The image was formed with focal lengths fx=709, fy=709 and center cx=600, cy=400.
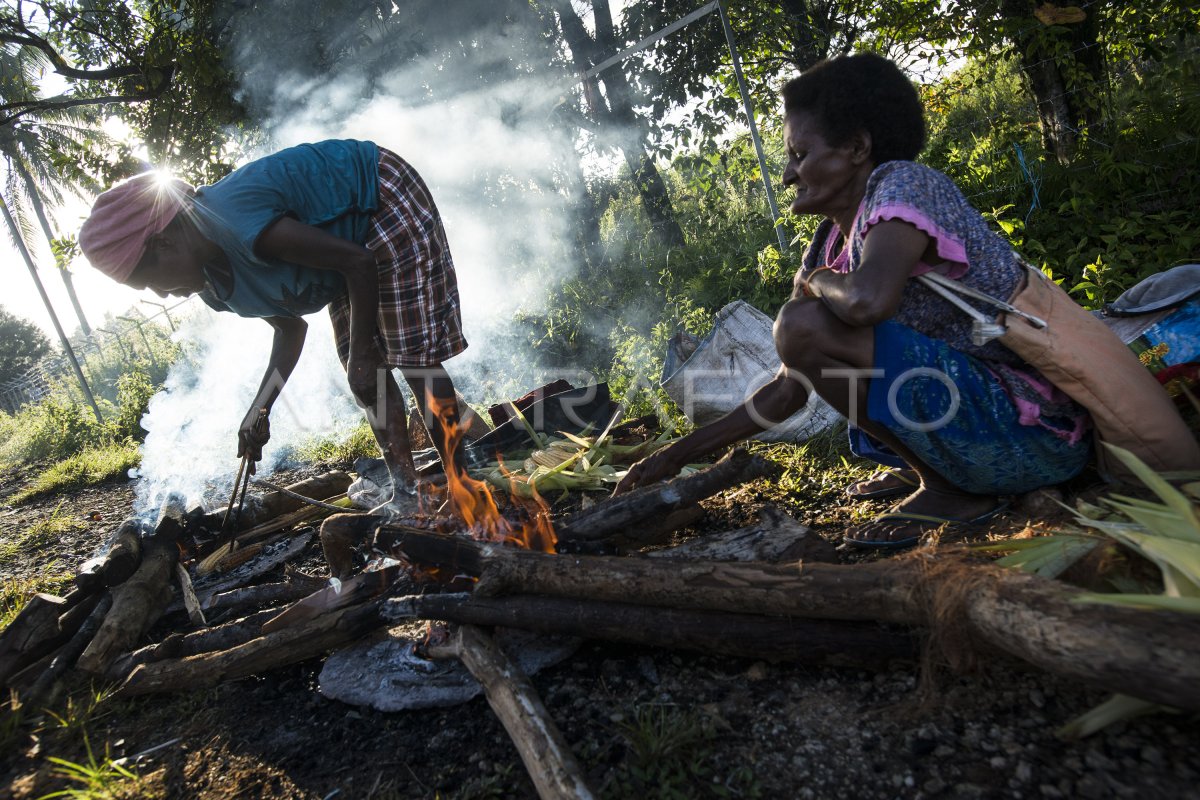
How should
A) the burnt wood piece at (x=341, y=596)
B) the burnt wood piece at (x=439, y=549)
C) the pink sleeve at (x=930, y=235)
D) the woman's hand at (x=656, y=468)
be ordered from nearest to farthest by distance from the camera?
the pink sleeve at (x=930, y=235) → the burnt wood piece at (x=439, y=549) → the woman's hand at (x=656, y=468) → the burnt wood piece at (x=341, y=596)

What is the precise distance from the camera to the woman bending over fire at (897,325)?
199cm

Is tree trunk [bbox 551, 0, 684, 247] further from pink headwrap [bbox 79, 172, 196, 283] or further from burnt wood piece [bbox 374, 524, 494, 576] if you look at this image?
burnt wood piece [bbox 374, 524, 494, 576]

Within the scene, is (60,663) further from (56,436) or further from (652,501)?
(56,436)

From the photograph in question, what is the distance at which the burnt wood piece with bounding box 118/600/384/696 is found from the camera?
239cm

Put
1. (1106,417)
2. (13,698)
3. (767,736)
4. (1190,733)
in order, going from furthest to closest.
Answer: (13,698), (1106,417), (767,736), (1190,733)

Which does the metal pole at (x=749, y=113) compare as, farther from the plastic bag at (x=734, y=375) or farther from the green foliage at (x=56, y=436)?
the green foliage at (x=56, y=436)

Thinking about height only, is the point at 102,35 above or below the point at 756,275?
above

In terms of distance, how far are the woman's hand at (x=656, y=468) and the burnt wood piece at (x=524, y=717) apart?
699mm

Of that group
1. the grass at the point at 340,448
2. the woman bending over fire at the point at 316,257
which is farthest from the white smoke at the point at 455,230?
the woman bending over fire at the point at 316,257

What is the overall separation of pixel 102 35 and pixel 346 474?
4.48 meters

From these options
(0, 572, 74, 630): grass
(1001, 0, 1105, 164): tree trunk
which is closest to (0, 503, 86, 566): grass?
(0, 572, 74, 630): grass

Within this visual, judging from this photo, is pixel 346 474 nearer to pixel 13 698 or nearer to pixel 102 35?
pixel 13 698

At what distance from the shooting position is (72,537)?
5078 millimetres

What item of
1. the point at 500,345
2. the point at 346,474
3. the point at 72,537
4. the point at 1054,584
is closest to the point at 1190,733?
the point at 1054,584
